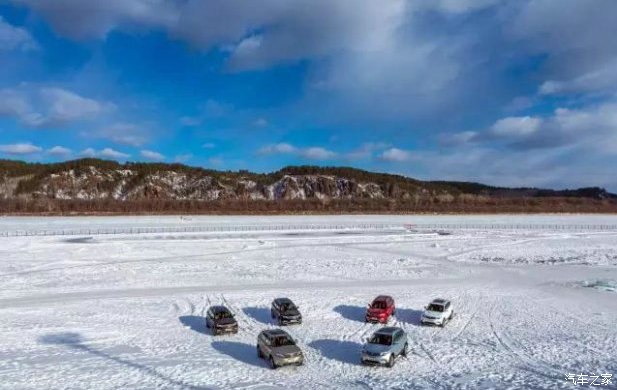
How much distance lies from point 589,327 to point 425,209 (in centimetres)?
9467

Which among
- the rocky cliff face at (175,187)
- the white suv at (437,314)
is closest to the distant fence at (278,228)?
the white suv at (437,314)

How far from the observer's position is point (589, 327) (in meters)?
24.0

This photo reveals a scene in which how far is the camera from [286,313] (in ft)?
77.8

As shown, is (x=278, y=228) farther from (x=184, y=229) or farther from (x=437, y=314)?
(x=437, y=314)

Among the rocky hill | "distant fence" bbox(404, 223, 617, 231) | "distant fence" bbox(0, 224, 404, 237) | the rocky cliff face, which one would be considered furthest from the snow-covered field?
the rocky cliff face

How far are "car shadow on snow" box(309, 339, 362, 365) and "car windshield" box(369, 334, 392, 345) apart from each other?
36.1 inches

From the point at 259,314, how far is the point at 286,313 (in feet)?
7.89

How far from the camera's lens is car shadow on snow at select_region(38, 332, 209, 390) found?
1685cm

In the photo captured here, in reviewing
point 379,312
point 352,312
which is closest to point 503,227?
point 352,312

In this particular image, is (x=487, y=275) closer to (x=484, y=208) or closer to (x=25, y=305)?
(x=25, y=305)

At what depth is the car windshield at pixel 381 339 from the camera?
18848 millimetres

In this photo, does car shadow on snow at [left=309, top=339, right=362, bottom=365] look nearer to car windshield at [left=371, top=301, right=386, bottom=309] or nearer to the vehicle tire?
the vehicle tire

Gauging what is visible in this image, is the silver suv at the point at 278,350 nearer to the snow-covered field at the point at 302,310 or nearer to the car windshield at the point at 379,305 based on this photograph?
the snow-covered field at the point at 302,310

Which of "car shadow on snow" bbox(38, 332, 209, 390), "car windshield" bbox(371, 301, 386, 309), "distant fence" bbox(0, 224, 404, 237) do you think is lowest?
"car shadow on snow" bbox(38, 332, 209, 390)
